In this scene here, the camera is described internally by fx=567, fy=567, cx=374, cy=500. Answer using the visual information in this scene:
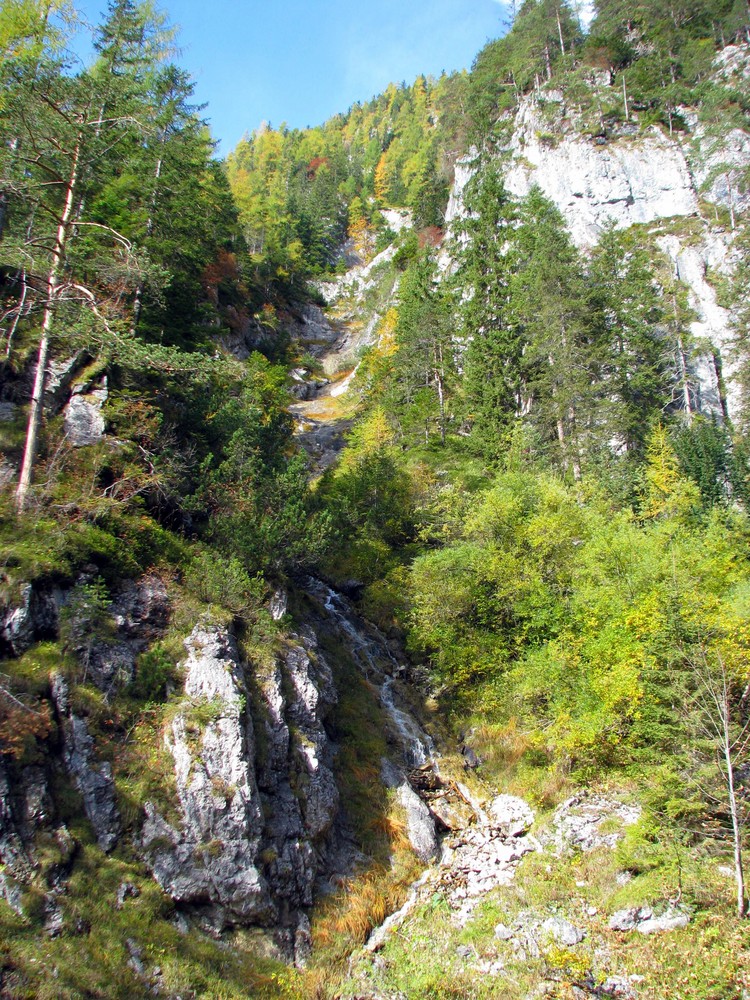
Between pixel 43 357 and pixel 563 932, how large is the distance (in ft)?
53.2

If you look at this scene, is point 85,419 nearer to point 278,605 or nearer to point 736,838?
point 278,605

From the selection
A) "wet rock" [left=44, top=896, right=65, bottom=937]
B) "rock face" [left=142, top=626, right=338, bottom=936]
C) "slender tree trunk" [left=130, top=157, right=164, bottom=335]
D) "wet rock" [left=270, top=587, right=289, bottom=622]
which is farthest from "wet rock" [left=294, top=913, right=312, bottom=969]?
"slender tree trunk" [left=130, top=157, right=164, bottom=335]

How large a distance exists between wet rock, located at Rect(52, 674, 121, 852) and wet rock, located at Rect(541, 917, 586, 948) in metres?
8.10

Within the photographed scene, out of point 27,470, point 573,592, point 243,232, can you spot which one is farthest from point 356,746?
point 243,232

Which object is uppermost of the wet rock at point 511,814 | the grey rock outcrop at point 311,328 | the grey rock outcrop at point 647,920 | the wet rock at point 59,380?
the grey rock outcrop at point 311,328

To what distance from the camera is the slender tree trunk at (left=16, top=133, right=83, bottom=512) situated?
40.1ft

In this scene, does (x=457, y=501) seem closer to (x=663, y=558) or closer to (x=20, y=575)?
(x=663, y=558)

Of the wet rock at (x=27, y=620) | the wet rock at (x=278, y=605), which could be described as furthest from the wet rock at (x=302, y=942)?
the wet rock at (x=27, y=620)

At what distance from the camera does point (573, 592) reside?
1783 centimetres

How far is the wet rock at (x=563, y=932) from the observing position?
34.4 ft

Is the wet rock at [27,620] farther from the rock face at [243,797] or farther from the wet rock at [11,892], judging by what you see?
the wet rock at [11,892]

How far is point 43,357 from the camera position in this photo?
13188 millimetres

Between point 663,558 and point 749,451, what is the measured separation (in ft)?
65.1

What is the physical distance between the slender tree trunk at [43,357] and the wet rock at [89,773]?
4404 millimetres
